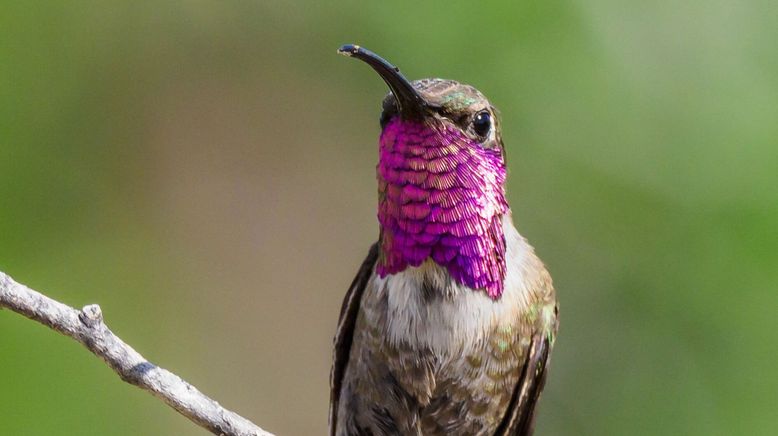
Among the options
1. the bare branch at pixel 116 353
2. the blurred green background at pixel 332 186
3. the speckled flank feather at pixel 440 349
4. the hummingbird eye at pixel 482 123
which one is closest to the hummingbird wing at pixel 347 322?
the speckled flank feather at pixel 440 349

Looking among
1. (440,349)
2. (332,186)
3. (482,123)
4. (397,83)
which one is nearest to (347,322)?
(440,349)

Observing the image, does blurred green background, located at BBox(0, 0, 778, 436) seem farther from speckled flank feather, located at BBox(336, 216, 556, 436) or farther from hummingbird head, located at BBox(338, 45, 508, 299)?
hummingbird head, located at BBox(338, 45, 508, 299)

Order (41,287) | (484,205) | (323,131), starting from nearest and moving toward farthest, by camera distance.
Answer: (484,205) < (41,287) < (323,131)

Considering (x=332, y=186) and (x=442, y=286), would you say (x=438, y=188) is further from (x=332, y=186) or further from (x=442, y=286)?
(x=332, y=186)

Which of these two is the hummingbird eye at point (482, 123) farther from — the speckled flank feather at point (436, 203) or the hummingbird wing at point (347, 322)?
the hummingbird wing at point (347, 322)

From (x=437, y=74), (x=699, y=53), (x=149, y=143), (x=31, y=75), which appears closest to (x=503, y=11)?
(x=437, y=74)

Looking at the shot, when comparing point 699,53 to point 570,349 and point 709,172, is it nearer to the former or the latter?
point 709,172
